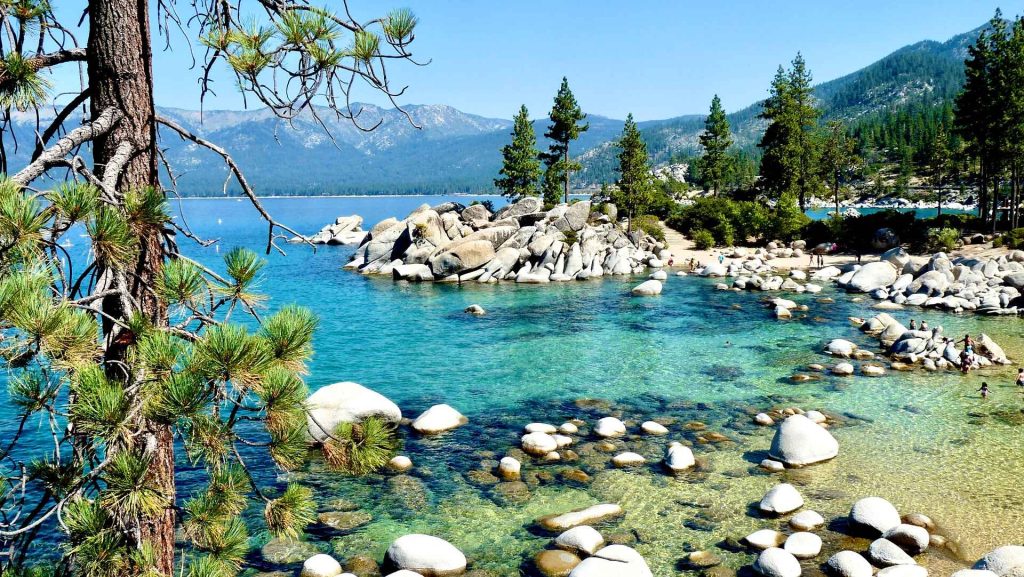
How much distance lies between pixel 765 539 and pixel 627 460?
449 cm

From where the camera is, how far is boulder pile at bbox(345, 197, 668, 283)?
164 ft

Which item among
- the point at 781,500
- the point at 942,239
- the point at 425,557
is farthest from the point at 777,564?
the point at 942,239

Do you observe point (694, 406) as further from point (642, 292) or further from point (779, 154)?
point (779, 154)

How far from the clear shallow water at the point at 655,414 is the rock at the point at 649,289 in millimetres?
2652

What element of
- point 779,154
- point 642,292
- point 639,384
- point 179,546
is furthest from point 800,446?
point 779,154

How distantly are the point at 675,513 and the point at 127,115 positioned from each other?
40.2 ft

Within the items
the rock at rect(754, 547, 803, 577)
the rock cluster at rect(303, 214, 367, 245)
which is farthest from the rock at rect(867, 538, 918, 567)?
the rock cluster at rect(303, 214, 367, 245)

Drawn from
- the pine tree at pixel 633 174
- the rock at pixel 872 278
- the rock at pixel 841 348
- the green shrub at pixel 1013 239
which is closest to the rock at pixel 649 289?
the rock at pixel 872 278

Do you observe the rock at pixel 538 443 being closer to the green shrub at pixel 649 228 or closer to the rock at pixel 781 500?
the rock at pixel 781 500

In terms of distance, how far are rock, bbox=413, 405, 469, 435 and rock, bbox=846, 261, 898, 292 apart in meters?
31.8

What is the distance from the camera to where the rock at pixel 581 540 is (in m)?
11.7

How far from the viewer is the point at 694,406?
2031cm

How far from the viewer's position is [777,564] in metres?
10.6

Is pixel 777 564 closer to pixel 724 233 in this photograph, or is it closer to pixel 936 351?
pixel 936 351
